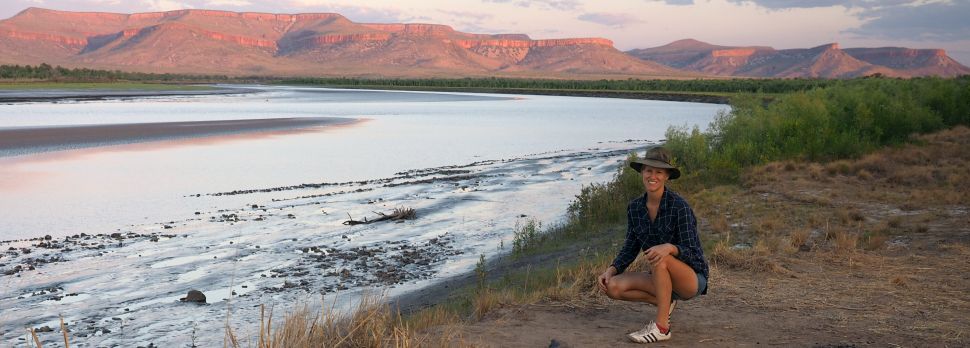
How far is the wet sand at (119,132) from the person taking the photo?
2812 centimetres

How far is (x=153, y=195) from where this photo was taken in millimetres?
17984

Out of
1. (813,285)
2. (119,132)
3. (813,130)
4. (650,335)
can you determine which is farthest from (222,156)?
(650,335)

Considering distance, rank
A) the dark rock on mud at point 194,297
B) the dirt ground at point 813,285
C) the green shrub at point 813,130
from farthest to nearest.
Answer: the green shrub at point 813,130 < the dark rock on mud at point 194,297 < the dirt ground at point 813,285

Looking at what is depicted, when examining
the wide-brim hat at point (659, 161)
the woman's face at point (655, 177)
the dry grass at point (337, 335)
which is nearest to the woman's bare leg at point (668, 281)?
the woman's face at point (655, 177)

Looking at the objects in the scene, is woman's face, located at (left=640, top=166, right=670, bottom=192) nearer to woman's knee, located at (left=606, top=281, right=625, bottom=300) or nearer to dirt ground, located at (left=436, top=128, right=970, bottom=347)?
woman's knee, located at (left=606, top=281, right=625, bottom=300)

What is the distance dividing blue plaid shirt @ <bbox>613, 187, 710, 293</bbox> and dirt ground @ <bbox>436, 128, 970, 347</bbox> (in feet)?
2.40

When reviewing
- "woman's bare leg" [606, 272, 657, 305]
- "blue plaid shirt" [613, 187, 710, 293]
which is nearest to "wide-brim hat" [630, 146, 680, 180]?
"blue plaid shirt" [613, 187, 710, 293]

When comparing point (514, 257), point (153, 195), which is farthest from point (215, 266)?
point (153, 195)

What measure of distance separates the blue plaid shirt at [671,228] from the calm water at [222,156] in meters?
10.7

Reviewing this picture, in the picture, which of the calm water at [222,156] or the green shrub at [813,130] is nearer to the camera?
the calm water at [222,156]

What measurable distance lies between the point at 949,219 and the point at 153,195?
1523 cm

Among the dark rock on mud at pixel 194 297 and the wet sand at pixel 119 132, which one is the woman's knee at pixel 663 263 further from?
the wet sand at pixel 119 132

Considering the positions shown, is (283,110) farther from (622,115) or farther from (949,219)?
(949,219)

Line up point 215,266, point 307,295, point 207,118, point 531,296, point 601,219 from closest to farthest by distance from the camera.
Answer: point 531,296 → point 307,295 → point 215,266 → point 601,219 → point 207,118
